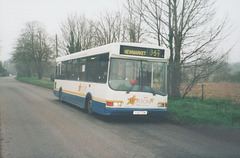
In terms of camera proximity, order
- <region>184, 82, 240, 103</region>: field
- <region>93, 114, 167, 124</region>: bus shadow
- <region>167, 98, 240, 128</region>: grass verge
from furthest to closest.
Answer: <region>184, 82, 240, 103</region>: field → <region>93, 114, 167, 124</region>: bus shadow → <region>167, 98, 240, 128</region>: grass verge

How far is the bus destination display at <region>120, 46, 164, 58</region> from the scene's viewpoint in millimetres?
9445

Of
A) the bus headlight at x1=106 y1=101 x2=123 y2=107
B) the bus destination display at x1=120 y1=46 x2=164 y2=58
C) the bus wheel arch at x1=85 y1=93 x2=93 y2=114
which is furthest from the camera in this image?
the bus wheel arch at x1=85 y1=93 x2=93 y2=114

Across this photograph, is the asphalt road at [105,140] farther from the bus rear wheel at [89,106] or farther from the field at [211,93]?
the field at [211,93]

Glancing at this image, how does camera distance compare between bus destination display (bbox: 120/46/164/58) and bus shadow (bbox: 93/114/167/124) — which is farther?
bus shadow (bbox: 93/114/167/124)

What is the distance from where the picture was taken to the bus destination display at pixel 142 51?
9445mm

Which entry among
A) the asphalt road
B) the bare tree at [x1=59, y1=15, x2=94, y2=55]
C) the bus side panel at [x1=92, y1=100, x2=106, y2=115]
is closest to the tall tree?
the bare tree at [x1=59, y1=15, x2=94, y2=55]

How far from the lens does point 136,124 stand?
9375 millimetres

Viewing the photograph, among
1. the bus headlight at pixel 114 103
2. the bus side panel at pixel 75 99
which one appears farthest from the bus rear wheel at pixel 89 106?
the bus headlight at pixel 114 103

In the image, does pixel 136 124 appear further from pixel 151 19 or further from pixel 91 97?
pixel 151 19

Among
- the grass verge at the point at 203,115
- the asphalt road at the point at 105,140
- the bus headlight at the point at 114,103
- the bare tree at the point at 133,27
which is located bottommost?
the asphalt road at the point at 105,140

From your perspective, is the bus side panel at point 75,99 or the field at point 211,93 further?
the bus side panel at point 75,99

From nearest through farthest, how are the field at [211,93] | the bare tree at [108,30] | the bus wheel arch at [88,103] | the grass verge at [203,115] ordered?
the grass verge at [203,115] < the bus wheel arch at [88,103] < the field at [211,93] < the bare tree at [108,30]

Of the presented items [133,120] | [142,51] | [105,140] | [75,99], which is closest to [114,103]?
[133,120]

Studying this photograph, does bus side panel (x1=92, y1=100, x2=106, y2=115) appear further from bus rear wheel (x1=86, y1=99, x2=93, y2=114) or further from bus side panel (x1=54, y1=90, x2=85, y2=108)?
bus side panel (x1=54, y1=90, x2=85, y2=108)
